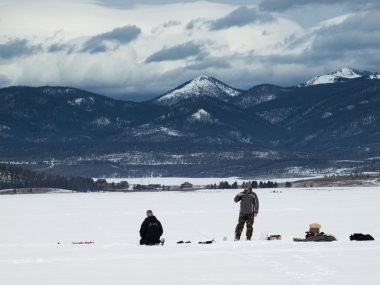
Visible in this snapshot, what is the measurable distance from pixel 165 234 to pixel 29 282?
25724 millimetres

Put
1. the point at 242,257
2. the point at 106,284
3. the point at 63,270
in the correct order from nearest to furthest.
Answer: the point at 106,284, the point at 63,270, the point at 242,257

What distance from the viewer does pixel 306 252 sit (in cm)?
2714

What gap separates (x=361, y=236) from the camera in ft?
104

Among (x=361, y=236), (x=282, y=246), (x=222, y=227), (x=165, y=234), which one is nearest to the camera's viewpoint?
(x=282, y=246)

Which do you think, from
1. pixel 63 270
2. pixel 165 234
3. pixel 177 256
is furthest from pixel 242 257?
pixel 165 234

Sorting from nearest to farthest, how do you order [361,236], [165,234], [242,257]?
1. [242,257]
2. [361,236]
3. [165,234]

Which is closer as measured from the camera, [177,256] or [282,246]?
[177,256]

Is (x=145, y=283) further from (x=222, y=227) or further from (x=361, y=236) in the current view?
(x=222, y=227)

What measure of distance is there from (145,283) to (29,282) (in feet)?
9.85

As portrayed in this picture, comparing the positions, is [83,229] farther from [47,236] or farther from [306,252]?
[306,252]

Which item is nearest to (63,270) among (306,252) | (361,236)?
(306,252)

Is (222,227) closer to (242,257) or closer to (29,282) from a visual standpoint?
(242,257)

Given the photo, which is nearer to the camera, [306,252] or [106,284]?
[106,284]

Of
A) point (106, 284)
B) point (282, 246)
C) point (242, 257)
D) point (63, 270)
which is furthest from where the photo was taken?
point (282, 246)
